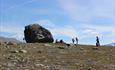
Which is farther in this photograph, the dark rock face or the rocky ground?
the dark rock face

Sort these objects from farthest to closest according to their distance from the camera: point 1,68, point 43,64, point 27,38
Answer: point 27,38, point 43,64, point 1,68

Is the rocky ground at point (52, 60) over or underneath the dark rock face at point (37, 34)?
underneath

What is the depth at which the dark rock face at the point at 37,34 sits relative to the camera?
→ 202 ft

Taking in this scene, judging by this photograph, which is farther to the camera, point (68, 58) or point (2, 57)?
point (68, 58)

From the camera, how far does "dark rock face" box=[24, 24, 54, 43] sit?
6169 cm

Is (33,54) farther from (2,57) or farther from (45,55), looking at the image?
(2,57)

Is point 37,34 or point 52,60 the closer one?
point 52,60

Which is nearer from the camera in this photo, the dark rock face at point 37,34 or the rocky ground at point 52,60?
the rocky ground at point 52,60

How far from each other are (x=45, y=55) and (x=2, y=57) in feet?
15.8

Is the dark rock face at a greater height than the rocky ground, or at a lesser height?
greater

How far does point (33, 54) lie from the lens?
120ft

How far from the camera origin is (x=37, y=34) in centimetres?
6247

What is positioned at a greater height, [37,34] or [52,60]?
[37,34]

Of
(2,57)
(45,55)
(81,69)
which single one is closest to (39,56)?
(45,55)
